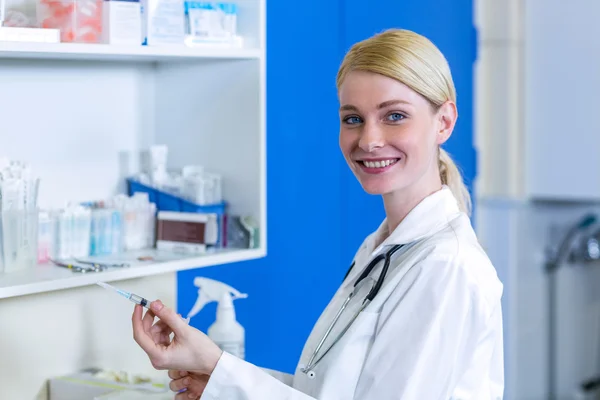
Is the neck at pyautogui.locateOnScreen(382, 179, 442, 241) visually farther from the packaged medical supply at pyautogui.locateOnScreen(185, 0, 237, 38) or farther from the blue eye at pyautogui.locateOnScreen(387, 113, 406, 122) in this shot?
the packaged medical supply at pyautogui.locateOnScreen(185, 0, 237, 38)

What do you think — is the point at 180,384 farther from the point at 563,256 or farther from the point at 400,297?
the point at 563,256

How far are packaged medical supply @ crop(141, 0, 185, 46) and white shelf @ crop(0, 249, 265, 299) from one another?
407mm

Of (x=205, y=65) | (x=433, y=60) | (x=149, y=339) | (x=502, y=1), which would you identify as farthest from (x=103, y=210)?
(x=502, y=1)

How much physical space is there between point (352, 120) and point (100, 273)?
0.51m

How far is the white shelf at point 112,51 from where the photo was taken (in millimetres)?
1419

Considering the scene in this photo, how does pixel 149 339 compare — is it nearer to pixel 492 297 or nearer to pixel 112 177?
pixel 492 297

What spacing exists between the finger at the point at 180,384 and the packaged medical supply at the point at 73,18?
2.00 feet

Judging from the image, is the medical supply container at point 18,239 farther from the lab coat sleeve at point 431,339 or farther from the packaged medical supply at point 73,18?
the lab coat sleeve at point 431,339

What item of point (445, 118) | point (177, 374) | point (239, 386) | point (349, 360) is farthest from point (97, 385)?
point (445, 118)

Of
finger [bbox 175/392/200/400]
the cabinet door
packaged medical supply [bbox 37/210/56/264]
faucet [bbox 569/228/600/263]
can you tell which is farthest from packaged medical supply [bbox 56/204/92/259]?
faucet [bbox 569/228/600/263]

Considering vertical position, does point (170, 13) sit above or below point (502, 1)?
below

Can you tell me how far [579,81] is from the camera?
9.83 feet

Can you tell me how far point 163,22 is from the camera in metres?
1.63

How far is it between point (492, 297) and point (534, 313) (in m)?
2.04
